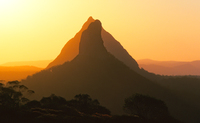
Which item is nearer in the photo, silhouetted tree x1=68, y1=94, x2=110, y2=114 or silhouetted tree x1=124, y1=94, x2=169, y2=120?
silhouetted tree x1=124, y1=94, x2=169, y2=120

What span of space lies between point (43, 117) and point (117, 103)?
14225 centimetres

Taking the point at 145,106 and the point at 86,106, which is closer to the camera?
the point at 145,106

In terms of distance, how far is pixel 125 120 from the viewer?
57.8 m

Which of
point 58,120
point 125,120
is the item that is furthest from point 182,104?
point 58,120

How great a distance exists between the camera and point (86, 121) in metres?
51.0

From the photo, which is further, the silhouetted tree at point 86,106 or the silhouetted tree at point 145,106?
the silhouetted tree at point 86,106

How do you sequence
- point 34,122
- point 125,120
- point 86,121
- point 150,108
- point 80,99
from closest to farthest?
point 34,122 → point 86,121 → point 125,120 → point 150,108 → point 80,99

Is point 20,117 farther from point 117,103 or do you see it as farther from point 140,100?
point 117,103

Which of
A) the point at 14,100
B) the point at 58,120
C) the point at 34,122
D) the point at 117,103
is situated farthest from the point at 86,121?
the point at 117,103

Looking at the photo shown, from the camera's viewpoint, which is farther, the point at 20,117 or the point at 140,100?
the point at 140,100

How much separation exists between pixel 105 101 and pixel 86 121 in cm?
14188

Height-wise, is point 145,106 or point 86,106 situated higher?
point 145,106

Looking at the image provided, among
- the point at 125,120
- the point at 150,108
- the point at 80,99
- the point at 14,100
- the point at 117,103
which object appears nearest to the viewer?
the point at 125,120

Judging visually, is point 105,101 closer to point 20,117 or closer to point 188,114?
point 188,114
